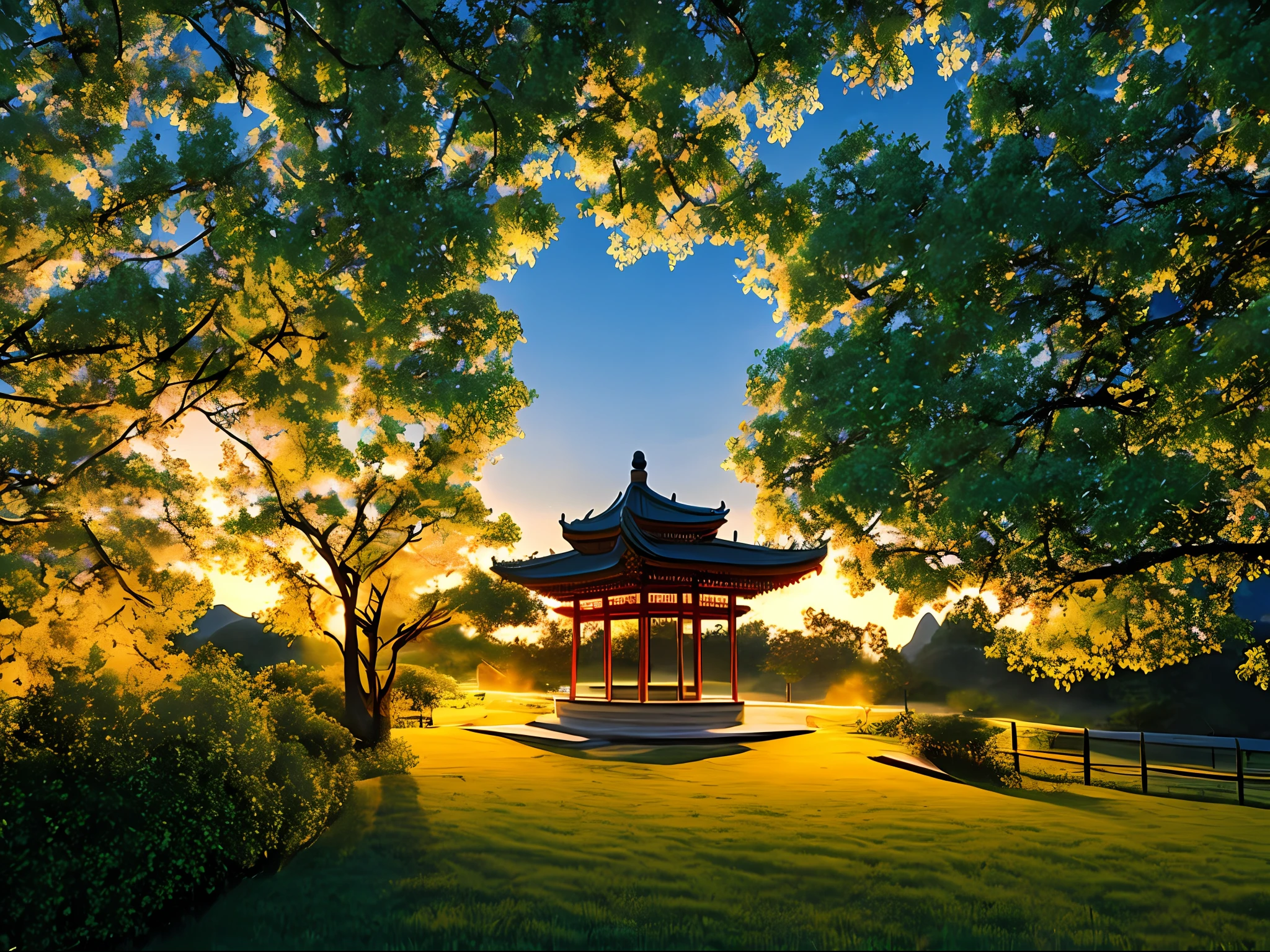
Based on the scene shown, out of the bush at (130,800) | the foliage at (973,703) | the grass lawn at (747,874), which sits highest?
the bush at (130,800)

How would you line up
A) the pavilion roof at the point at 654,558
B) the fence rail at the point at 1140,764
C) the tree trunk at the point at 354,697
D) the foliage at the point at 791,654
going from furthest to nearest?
1. the foliage at the point at 791,654
2. the pavilion roof at the point at 654,558
3. the tree trunk at the point at 354,697
4. the fence rail at the point at 1140,764

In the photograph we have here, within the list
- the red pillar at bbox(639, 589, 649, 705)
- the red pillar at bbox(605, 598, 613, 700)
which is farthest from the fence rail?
the red pillar at bbox(605, 598, 613, 700)

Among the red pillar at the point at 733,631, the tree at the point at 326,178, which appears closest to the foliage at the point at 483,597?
the red pillar at the point at 733,631

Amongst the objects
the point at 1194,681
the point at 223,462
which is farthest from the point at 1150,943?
the point at 1194,681

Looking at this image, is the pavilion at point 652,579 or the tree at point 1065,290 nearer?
the tree at point 1065,290

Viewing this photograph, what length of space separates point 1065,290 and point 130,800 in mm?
8957

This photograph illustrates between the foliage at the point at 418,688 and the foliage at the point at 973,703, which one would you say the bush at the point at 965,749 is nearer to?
the foliage at the point at 418,688

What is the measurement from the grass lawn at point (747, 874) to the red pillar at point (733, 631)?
8.77m

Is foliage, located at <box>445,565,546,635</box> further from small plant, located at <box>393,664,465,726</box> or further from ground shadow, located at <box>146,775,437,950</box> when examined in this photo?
ground shadow, located at <box>146,775,437,950</box>

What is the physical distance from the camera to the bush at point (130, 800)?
457 cm

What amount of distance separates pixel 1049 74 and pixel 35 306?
10.8 meters

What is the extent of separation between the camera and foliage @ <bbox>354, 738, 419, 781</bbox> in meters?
10.7

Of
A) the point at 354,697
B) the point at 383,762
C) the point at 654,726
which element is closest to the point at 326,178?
the point at 383,762

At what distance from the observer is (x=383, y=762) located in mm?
10992
